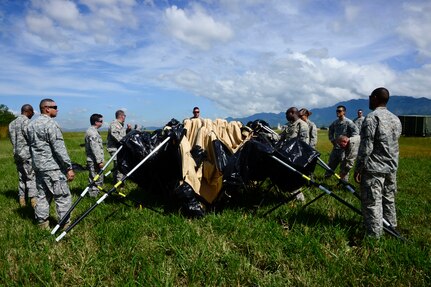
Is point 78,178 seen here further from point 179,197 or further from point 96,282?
point 96,282

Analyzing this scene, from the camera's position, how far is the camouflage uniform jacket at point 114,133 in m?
9.82

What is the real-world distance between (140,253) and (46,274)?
3.90 ft

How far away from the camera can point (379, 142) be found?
16.3 ft

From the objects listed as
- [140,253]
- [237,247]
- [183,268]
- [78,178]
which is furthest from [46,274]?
[78,178]

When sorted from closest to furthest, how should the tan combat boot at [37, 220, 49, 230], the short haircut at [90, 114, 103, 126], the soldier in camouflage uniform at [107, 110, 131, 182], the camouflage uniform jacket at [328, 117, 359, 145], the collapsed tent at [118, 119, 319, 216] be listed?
the tan combat boot at [37, 220, 49, 230] → the collapsed tent at [118, 119, 319, 216] → the short haircut at [90, 114, 103, 126] → the soldier in camouflage uniform at [107, 110, 131, 182] → the camouflage uniform jacket at [328, 117, 359, 145]

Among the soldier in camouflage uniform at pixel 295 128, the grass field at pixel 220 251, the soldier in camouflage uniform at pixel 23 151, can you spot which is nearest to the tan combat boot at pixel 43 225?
the grass field at pixel 220 251

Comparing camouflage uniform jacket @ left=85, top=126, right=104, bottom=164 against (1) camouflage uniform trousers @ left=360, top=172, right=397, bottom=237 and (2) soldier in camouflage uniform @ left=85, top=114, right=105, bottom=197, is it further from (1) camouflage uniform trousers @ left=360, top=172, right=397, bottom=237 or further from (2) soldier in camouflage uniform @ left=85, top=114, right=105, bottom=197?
(1) camouflage uniform trousers @ left=360, top=172, right=397, bottom=237

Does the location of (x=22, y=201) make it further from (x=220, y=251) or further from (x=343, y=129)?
(x=343, y=129)

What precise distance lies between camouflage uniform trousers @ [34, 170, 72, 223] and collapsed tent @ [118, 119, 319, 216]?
1460 mm

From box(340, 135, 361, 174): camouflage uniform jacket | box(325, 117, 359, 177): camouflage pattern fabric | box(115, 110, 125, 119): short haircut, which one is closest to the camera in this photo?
box(340, 135, 361, 174): camouflage uniform jacket

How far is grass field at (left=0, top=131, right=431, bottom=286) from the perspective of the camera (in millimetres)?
3961

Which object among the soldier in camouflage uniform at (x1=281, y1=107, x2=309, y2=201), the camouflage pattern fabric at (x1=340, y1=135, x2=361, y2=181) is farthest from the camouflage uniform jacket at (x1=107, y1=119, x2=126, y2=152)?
the camouflage pattern fabric at (x1=340, y1=135, x2=361, y2=181)

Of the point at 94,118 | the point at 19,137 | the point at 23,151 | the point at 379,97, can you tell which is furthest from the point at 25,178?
the point at 379,97

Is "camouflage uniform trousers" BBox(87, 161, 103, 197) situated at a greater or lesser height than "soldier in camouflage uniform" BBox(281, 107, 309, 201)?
lesser
